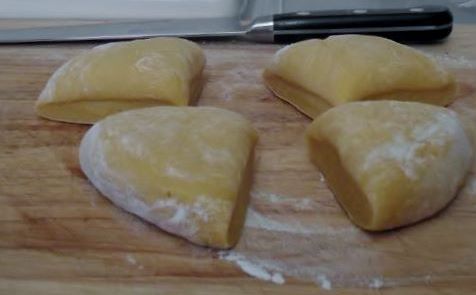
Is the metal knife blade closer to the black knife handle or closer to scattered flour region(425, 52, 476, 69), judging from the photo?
the black knife handle

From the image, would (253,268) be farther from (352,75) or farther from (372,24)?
(372,24)

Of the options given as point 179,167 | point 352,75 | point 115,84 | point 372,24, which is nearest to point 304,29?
point 372,24

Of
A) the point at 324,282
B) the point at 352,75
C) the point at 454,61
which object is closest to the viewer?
the point at 324,282

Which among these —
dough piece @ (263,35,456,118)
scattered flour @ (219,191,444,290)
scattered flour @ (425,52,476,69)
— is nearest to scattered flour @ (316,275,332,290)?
scattered flour @ (219,191,444,290)

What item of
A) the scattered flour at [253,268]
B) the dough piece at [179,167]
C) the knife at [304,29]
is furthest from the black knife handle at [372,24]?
the scattered flour at [253,268]

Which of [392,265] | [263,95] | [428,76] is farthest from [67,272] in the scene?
[428,76]
